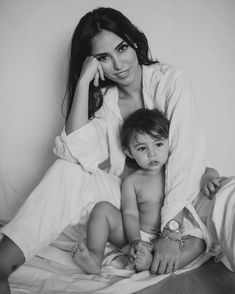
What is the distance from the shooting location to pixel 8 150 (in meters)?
2.12

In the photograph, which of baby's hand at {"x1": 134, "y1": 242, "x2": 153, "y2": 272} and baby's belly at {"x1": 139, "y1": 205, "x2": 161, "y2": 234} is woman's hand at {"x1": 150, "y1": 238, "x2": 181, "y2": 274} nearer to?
baby's hand at {"x1": 134, "y1": 242, "x2": 153, "y2": 272}

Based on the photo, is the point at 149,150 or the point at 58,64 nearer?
the point at 149,150

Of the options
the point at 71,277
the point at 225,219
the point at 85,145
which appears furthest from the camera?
the point at 85,145

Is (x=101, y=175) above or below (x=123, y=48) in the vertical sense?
below

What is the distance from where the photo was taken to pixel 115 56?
1471mm

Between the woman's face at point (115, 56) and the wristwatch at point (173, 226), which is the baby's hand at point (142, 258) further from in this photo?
the woman's face at point (115, 56)

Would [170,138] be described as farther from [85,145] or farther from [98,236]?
[98,236]

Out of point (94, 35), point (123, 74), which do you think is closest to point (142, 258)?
point (123, 74)

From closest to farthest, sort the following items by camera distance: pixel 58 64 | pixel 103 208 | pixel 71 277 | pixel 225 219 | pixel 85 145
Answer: pixel 225 219, pixel 71 277, pixel 103 208, pixel 85 145, pixel 58 64

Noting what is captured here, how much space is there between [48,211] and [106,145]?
462 mm

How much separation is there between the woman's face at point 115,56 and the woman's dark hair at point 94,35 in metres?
0.03

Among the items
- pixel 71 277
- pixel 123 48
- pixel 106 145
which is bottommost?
pixel 71 277

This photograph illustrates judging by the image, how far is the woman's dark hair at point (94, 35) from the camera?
1485 millimetres

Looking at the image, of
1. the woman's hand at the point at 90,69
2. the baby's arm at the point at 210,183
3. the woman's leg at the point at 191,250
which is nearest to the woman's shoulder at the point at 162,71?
the woman's hand at the point at 90,69
